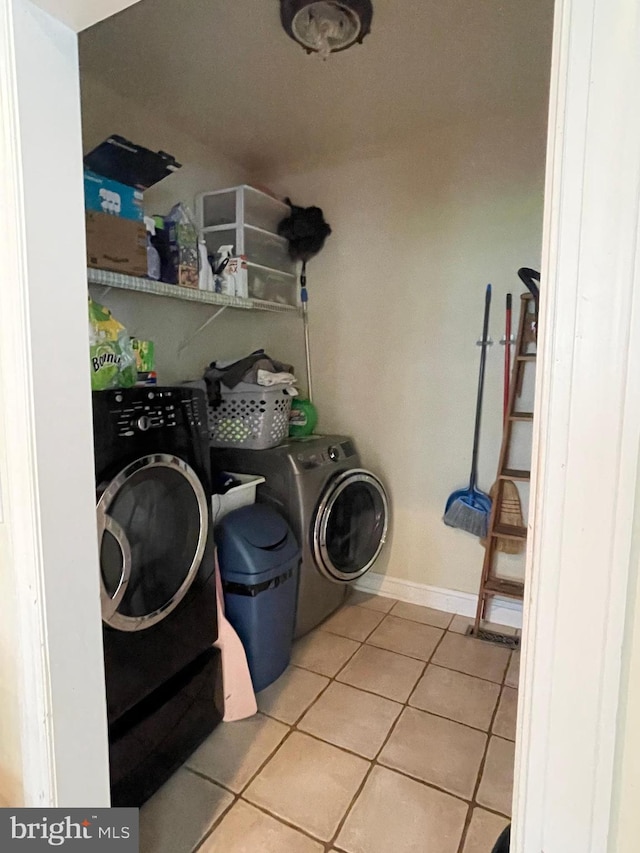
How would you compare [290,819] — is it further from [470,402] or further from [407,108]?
[407,108]

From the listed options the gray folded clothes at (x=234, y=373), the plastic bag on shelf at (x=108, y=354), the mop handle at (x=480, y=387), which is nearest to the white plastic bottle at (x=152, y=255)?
the plastic bag on shelf at (x=108, y=354)

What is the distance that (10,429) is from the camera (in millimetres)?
839

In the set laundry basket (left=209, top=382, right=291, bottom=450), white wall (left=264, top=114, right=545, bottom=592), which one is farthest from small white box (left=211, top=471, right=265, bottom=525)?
white wall (left=264, top=114, right=545, bottom=592)

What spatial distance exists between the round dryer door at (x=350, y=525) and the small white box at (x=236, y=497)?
309 mm

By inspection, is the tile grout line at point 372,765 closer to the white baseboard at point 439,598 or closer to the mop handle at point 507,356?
the white baseboard at point 439,598

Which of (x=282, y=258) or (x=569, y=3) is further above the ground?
(x=282, y=258)

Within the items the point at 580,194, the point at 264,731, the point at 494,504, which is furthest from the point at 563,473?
the point at 494,504

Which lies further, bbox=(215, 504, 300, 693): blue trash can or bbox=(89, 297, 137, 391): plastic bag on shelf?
bbox=(215, 504, 300, 693): blue trash can

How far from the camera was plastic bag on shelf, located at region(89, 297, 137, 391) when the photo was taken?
1354 mm

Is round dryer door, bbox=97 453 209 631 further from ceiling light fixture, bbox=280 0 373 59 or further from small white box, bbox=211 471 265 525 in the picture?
ceiling light fixture, bbox=280 0 373 59

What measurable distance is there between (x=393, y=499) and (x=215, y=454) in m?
0.98

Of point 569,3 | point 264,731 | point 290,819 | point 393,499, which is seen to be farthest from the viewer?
point 393,499

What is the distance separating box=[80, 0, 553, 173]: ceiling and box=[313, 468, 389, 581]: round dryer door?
5.34ft

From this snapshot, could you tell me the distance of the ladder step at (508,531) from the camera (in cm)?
212
